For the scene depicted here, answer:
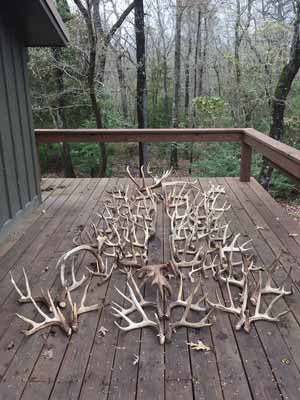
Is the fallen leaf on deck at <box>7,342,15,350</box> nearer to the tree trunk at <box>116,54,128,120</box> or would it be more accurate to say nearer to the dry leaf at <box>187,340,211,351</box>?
the dry leaf at <box>187,340,211,351</box>

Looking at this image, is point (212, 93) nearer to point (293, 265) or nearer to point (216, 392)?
point (293, 265)

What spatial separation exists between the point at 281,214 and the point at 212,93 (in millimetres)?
10336

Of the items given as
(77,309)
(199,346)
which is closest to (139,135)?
(77,309)

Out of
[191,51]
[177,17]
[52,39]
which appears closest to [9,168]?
[52,39]

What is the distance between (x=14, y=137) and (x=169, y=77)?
1023 centimetres

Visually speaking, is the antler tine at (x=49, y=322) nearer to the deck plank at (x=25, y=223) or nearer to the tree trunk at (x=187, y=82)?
the deck plank at (x=25, y=223)

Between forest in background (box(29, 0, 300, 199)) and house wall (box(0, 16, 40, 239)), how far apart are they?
14.3 ft

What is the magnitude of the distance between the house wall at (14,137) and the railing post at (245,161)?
9.31 ft

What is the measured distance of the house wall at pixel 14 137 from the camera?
349cm

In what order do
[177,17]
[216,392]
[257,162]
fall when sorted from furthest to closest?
[177,17]
[257,162]
[216,392]

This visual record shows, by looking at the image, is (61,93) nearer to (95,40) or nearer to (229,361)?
(95,40)

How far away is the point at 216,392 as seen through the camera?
1.62 meters

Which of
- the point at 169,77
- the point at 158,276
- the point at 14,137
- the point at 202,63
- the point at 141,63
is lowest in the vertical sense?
the point at 158,276

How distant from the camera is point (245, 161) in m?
5.13
